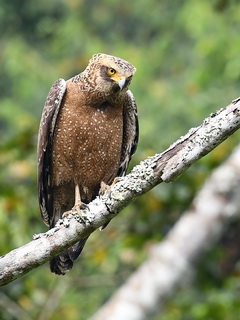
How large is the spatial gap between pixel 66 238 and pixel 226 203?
185 centimetres

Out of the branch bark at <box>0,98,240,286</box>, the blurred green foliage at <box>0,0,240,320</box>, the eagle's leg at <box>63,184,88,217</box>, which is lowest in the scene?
the branch bark at <box>0,98,240,286</box>

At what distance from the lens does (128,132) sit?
20.5 ft

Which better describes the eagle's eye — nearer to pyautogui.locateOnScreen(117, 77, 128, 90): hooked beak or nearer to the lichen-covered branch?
pyautogui.locateOnScreen(117, 77, 128, 90): hooked beak

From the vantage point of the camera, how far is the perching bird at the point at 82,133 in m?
5.93

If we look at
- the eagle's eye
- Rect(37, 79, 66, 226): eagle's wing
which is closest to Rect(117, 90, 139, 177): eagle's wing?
the eagle's eye

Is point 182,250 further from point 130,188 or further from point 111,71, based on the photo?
point 130,188

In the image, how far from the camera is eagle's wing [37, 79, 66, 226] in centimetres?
598

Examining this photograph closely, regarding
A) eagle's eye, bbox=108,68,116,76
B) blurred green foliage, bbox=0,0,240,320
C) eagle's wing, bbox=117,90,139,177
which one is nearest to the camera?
eagle's eye, bbox=108,68,116,76

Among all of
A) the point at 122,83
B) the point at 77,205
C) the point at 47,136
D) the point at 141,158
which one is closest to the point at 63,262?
the point at 77,205

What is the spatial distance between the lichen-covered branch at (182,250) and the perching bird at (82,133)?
56 centimetres

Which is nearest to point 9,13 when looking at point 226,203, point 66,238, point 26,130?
point 26,130

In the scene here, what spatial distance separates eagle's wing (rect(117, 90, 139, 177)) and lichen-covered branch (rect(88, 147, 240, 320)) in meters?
0.62

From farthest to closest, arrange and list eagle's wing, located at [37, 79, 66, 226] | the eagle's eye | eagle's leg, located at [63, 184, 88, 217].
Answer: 1. eagle's wing, located at [37, 79, 66, 226]
2. the eagle's eye
3. eagle's leg, located at [63, 184, 88, 217]

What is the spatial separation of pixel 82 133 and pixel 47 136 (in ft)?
0.76
